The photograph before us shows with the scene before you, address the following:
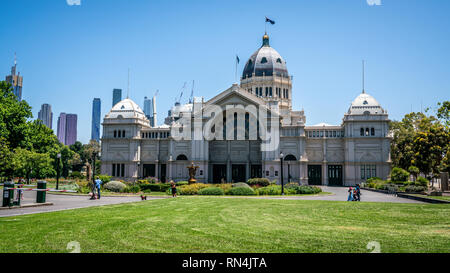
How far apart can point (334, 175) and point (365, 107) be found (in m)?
13.6

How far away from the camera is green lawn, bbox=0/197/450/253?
1086 centimetres

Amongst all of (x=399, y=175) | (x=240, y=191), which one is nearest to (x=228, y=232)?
(x=240, y=191)

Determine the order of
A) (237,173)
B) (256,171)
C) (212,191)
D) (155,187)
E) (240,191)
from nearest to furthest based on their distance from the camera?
(240,191) → (212,191) → (155,187) → (256,171) → (237,173)

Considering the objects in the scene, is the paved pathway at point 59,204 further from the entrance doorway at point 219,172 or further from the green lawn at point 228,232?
the entrance doorway at point 219,172

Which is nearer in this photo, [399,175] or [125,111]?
[399,175]

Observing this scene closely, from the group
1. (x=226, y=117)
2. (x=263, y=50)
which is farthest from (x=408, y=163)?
(x=263, y=50)

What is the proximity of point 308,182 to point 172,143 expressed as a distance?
26995mm

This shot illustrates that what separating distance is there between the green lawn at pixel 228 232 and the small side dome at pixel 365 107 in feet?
160

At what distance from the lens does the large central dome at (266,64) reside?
260 ft

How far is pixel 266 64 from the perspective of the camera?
79688 millimetres

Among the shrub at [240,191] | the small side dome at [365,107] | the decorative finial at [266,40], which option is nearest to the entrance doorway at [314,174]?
the small side dome at [365,107]

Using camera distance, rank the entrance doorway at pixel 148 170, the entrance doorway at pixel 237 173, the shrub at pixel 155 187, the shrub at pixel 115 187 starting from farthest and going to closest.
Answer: the entrance doorway at pixel 148 170, the entrance doorway at pixel 237 173, the shrub at pixel 155 187, the shrub at pixel 115 187

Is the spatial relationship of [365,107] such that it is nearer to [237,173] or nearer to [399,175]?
[399,175]
